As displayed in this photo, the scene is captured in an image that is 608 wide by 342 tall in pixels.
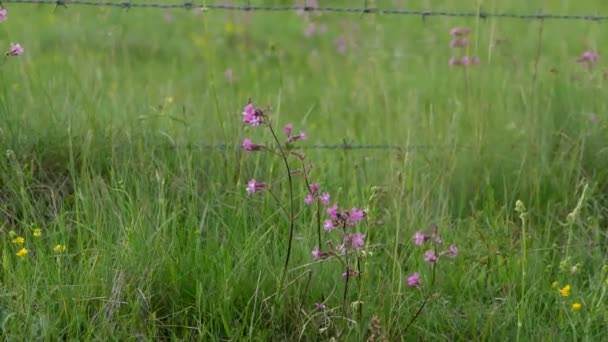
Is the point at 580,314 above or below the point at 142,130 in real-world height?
below

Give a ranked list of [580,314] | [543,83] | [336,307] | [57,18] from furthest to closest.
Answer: [57,18]
[543,83]
[580,314]
[336,307]

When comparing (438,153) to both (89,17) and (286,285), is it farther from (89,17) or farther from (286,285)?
(89,17)

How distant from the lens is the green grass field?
2.85 meters

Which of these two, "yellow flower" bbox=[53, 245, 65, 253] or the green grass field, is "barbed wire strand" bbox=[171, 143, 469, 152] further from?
"yellow flower" bbox=[53, 245, 65, 253]

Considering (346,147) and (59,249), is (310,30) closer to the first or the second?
(346,147)

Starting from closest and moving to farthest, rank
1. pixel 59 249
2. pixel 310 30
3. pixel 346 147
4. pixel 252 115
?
pixel 252 115, pixel 59 249, pixel 346 147, pixel 310 30

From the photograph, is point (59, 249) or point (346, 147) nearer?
point (59, 249)

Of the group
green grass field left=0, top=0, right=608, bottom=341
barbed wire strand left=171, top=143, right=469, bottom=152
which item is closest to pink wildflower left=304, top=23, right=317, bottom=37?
green grass field left=0, top=0, right=608, bottom=341

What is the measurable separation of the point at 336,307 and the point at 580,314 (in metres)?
0.80

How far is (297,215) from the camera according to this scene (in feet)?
9.68

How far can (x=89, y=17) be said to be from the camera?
748cm

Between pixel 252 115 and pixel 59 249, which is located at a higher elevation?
pixel 252 115

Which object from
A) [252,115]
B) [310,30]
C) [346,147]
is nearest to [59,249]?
[252,115]

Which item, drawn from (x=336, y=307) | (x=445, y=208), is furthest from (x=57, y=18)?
(x=336, y=307)
